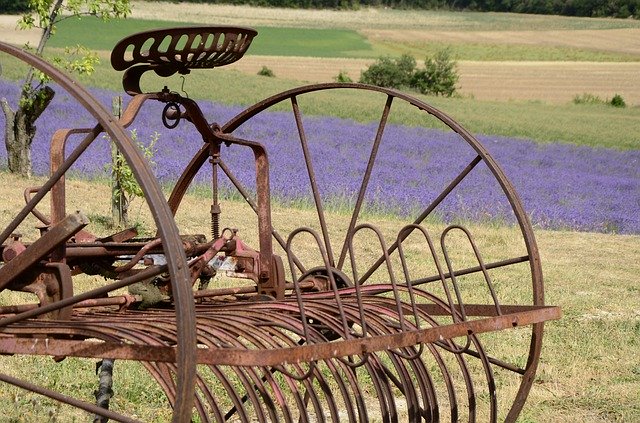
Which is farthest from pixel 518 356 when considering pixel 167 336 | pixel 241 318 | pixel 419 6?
pixel 419 6

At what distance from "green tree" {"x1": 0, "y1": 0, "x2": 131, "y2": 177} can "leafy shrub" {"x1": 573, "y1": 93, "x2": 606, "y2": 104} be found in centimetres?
3242

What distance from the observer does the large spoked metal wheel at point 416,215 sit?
4.15 m

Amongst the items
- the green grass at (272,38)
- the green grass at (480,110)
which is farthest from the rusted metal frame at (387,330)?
the green grass at (272,38)

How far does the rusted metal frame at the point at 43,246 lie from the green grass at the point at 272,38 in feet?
138

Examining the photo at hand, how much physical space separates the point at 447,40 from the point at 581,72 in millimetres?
15639

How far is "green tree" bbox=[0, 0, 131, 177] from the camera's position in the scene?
10867mm

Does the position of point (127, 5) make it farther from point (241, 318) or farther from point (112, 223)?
point (241, 318)

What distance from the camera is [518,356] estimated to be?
6.49 metres

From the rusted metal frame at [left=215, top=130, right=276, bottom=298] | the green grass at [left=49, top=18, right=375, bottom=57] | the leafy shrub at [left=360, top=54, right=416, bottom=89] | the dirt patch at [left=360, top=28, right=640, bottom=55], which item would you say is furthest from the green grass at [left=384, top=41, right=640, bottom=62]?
the rusted metal frame at [left=215, top=130, right=276, bottom=298]

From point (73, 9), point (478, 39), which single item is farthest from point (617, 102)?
point (73, 9)

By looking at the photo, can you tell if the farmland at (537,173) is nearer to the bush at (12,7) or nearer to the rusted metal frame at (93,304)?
the rusted metal frame at (93,304)

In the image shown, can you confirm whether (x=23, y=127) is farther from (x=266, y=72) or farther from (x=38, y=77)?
Answer: (x=266, y=72)

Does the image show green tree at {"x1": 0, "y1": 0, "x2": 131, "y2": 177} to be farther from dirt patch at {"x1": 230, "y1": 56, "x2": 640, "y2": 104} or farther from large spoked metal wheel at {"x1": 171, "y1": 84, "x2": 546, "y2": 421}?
dirt patch at {"x1": 230, "y1": 56, "x2": 640, "y2": 104}

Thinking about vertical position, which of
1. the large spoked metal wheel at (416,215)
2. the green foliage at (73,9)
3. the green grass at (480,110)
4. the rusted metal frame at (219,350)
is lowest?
the green grass at (480,110)
